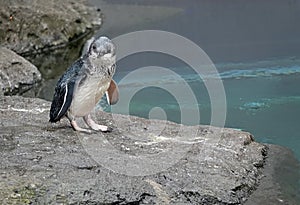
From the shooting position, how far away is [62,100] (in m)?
2.21

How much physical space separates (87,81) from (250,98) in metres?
2.04

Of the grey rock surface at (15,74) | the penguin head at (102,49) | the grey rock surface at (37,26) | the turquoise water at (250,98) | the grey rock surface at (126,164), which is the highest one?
the penguin head at (102,49)

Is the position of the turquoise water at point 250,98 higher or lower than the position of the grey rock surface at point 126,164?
lower

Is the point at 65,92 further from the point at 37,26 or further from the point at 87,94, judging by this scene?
the point at 37,26

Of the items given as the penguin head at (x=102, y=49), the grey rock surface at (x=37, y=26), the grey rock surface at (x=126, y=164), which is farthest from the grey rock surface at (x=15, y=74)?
the penguin head at (x=102, y=49)

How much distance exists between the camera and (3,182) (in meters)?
1.77

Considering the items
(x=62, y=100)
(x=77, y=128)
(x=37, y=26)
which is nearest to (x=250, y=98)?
(x=77, y=128)

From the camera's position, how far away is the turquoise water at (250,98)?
332 cm

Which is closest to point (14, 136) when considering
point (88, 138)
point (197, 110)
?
point (88, 138)

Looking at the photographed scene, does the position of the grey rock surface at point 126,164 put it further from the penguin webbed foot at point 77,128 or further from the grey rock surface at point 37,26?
the grey rock surface at point 37,26

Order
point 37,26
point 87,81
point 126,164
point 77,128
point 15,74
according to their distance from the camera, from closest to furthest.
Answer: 1. point 126,164
2. point 87,81
3. point 77,128
4. point 15,74
5. point 37,26

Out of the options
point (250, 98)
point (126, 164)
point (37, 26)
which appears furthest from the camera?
point (37, 26)

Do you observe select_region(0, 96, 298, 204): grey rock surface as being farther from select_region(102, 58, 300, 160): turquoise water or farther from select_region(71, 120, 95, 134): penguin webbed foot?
select_region(102, 58, 300, 160): turquoise water

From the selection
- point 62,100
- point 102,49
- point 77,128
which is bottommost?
point 77,128
